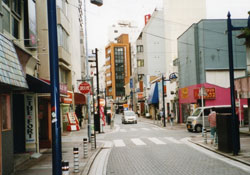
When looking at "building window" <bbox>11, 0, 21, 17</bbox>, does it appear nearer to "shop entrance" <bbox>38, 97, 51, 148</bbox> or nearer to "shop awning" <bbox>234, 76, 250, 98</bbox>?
"shop entrance" <bbox>38, 97, 51, 148</bbox>

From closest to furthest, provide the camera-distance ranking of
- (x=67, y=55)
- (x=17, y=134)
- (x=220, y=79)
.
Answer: (x=17, y=134) → (x=67, y=55) → (x=220, y=79)

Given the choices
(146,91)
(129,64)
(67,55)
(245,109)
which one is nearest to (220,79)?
(245,109)

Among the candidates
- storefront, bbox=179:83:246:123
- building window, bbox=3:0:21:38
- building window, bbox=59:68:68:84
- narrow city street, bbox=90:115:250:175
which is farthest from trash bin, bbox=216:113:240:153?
building window, bbox=59:68:68:84

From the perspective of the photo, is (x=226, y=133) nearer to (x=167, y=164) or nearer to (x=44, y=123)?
(x=167, y=164)

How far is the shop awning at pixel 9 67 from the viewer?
9.07 m

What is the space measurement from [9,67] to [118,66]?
114471mm

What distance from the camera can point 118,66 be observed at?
12406 cm

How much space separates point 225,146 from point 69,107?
2532 cm

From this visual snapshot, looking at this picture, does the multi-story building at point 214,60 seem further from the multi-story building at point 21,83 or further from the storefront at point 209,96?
the multi-story building at point 21,83

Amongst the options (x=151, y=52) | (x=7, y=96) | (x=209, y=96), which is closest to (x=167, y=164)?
(x=7, y=96)

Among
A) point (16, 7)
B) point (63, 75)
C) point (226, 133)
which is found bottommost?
point (226, 133)

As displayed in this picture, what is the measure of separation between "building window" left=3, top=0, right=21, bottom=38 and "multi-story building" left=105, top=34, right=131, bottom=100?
10364 centimetres

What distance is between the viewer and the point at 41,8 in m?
23.0

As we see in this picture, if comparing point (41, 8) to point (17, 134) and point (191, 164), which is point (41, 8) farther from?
point (191, 164)
